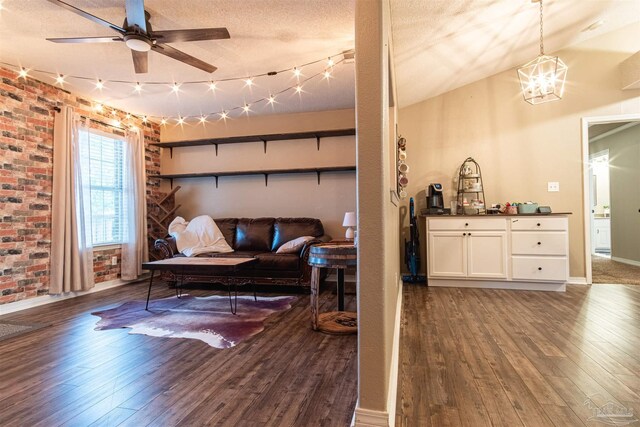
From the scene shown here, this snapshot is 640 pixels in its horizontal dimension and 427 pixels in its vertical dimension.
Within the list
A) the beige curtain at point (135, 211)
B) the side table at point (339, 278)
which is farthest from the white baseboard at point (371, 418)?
the beige curtain at point (135, 211)

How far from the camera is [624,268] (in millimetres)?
5238

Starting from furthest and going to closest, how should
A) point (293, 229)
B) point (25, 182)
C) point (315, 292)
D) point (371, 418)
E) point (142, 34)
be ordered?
point (293, 229), point (25, 182), point (315, 292), point (142, 34), point (371, 418)

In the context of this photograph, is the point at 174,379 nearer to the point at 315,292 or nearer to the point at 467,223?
the point at 315,292

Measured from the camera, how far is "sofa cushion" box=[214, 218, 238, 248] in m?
4.89

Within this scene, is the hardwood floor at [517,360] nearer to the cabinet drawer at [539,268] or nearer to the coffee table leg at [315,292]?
the cabinet drawer at [539,268]

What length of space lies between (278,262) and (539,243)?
10.0 feet

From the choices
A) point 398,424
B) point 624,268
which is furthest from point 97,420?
point 624,268

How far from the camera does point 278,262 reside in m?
4.03

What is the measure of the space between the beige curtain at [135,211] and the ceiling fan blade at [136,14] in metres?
2.98

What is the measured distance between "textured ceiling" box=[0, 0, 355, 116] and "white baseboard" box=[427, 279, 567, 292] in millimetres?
2655

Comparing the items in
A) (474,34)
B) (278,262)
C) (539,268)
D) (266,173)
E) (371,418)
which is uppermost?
(474,34)

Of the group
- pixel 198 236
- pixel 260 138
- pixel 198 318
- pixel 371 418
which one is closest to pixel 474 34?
pixel 260 138

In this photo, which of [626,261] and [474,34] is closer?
[474,34]

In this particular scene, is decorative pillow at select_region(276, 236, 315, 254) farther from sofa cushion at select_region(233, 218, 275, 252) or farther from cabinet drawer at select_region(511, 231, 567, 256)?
cabinet drawer at select_region(511, 231, 567, 256)
